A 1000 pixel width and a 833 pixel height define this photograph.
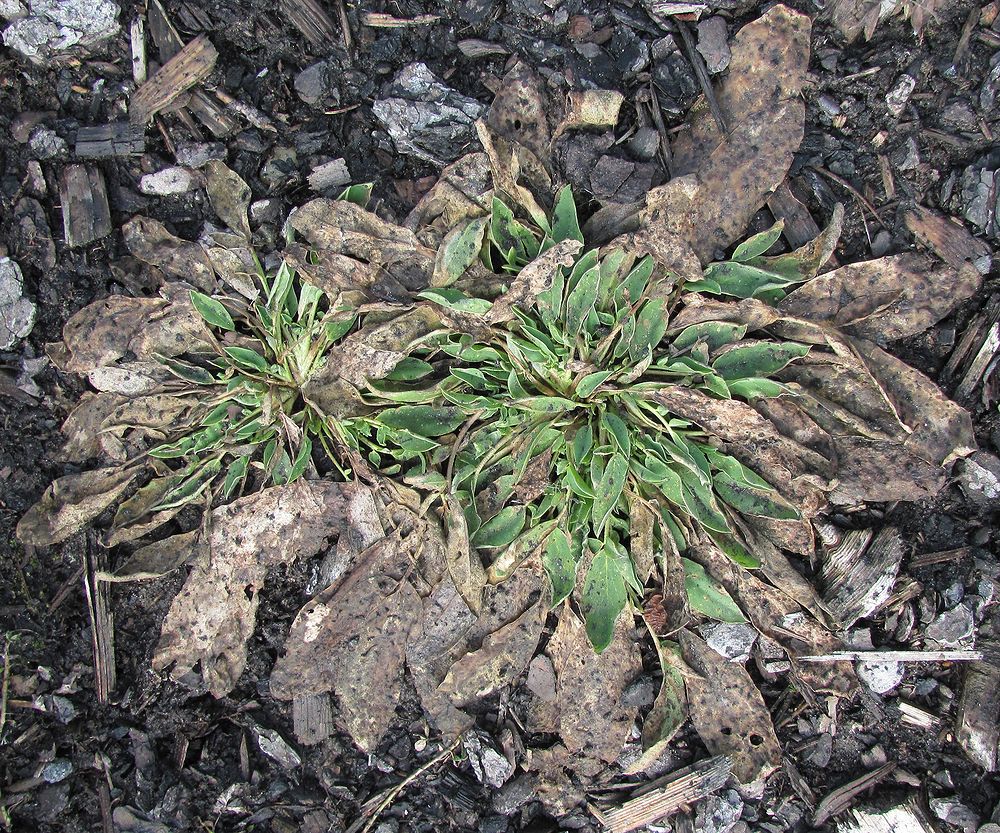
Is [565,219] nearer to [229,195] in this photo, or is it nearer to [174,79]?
[229,195]

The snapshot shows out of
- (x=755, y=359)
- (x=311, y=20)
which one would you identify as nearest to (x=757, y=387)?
(x=755, y=359)

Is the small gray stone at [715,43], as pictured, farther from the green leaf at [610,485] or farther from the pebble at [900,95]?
the green leaf at [610,485]

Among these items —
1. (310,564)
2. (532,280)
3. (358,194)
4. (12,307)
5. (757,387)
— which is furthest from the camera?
(310,564)

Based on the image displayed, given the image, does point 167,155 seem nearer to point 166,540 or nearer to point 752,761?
point 166,540

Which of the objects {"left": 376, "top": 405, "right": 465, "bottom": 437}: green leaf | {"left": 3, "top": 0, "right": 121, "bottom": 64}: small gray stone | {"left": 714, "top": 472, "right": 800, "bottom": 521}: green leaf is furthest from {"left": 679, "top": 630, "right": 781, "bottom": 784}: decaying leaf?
{"left": 3, "top": 0, "right": 121, "bottom": 64}: small gray stone

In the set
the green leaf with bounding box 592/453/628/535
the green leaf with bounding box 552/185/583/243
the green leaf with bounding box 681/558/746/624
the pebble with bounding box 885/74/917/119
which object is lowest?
the green leaf with bounding box 681/558/746/624

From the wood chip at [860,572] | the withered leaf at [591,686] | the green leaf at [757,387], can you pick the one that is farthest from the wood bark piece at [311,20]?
the wood chip at [860,572]

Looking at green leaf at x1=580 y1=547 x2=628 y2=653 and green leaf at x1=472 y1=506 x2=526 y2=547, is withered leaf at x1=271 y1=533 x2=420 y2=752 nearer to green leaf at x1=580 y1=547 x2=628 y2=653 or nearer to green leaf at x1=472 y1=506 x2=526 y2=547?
green leaf at x1=472 y1=506 x2=526 y2=547
